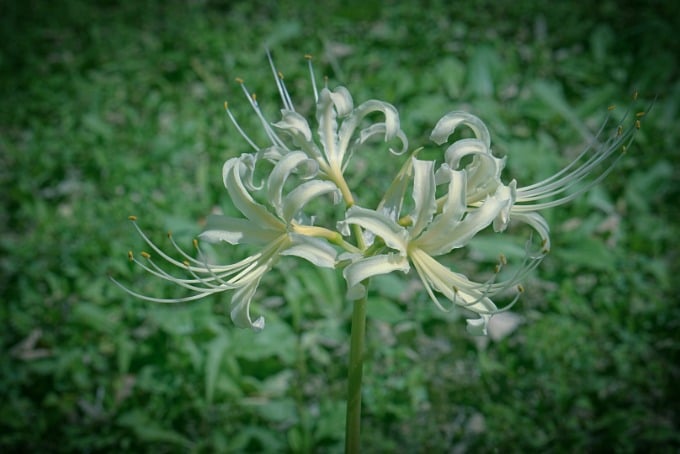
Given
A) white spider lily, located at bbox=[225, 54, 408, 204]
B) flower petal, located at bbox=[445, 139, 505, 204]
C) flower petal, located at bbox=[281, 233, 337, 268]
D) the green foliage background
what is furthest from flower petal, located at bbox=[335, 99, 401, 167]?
the green foliage background

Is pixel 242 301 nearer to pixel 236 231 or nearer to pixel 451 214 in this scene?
pixel 236 231

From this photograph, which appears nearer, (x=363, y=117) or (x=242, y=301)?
(x=242, y=301)

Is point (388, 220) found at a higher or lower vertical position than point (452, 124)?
lower

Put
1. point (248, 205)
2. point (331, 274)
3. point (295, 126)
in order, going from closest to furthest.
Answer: point (248, 205)
point (295, 126)
point (331, 274)

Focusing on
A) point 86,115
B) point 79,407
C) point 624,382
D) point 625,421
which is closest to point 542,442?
point 625,421

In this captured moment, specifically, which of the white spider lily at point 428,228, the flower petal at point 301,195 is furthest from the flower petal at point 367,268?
the flower petal at point 301,195

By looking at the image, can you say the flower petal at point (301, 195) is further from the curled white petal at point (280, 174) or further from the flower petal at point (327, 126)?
the flower petal at point (327, 126)

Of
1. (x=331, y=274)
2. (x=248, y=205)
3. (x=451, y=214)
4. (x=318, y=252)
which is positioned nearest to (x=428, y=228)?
(x=451, y=214)

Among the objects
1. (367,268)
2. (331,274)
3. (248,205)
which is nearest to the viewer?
(367,268)
